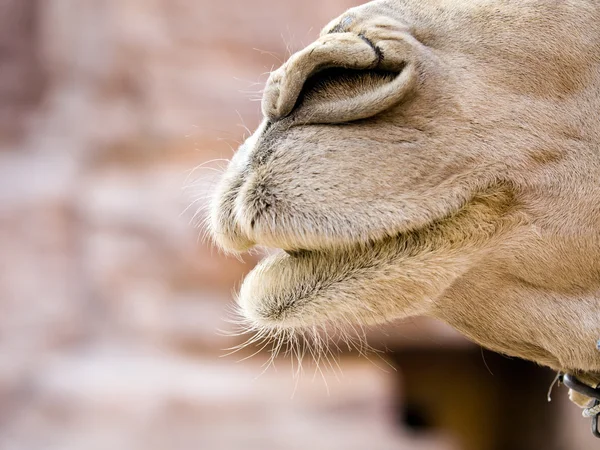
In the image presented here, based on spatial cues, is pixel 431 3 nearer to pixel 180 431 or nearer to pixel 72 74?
pixel 180 431

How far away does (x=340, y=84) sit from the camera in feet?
5.24

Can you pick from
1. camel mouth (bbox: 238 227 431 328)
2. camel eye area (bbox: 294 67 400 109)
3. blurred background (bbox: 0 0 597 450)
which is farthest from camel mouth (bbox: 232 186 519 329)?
blurred background (bbox: 0 0 597 450)

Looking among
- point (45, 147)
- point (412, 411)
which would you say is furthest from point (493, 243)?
point (412, 411)

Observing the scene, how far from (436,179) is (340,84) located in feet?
0.83

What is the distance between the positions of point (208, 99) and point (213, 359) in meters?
1.70

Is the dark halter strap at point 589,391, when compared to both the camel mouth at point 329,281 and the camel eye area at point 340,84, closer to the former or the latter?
the camel mouth at point 329,281

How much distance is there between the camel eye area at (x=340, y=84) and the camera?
1588 mm

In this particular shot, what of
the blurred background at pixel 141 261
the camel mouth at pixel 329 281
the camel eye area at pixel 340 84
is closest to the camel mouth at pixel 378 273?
the camel mouth at pixel 329 281

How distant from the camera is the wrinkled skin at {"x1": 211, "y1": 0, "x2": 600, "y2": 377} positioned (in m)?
1.56

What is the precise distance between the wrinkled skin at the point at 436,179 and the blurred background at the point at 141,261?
10.7 ft

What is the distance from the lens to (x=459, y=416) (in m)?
7.66

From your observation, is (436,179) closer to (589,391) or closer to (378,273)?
(378,273)

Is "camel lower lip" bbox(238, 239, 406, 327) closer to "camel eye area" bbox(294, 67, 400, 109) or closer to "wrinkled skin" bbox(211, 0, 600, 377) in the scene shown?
"wrinkled skin" bbox(211, 0, 600, 377)

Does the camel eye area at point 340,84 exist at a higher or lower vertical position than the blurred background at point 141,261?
higher
